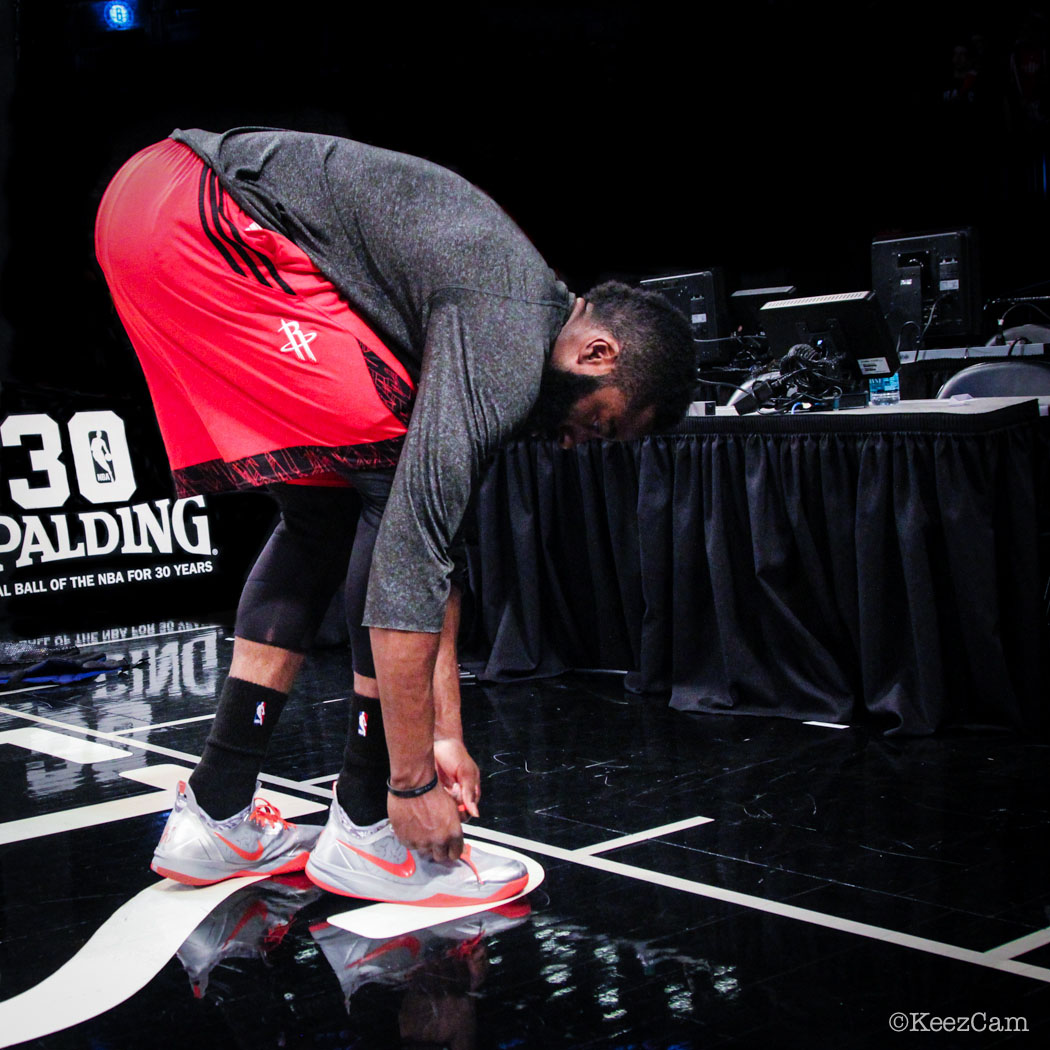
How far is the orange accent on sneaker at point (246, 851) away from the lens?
1.85m

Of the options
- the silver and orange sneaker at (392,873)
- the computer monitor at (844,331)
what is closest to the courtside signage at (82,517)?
the computer monitor at (844,331)

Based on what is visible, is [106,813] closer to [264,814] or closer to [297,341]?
[264,814]

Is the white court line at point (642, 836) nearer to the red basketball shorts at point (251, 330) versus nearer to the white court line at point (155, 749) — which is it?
the white court line at point (155, 749)

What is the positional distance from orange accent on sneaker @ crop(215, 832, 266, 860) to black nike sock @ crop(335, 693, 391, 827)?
0.57 feet

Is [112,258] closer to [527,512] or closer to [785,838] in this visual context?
[785,838]

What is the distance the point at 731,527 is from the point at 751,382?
45 centimetres

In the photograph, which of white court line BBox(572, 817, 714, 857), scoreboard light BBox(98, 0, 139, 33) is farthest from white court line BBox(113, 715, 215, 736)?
scoreboard light BBox(98, 0, 139, 33)

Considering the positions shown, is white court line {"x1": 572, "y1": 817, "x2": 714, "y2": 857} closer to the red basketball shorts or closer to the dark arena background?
the dark arena background

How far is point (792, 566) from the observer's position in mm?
3098

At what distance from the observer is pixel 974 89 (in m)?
7.58

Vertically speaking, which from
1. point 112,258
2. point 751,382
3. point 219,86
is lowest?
point 751,382

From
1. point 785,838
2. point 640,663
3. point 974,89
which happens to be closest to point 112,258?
point 785,838

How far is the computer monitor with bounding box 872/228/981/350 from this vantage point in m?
4.49

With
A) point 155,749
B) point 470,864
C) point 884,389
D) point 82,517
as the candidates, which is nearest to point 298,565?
point 470,864
